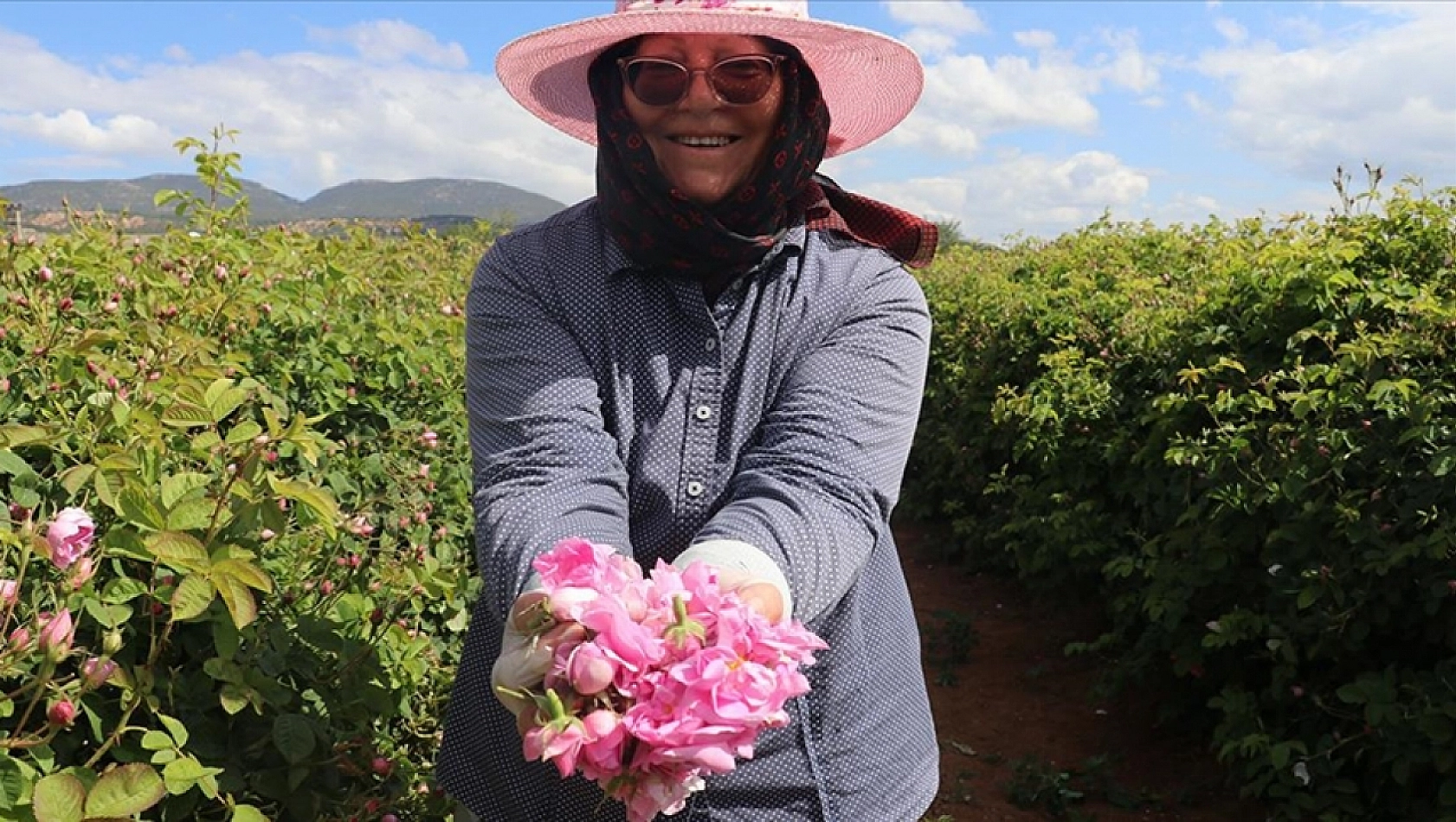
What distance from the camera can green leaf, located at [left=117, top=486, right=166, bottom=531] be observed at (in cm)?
157

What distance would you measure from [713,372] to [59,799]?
913 millimetres

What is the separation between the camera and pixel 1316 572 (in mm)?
3025

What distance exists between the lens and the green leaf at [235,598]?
5.22ft

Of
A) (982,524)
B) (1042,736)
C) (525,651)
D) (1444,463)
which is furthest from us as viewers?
(982,524)

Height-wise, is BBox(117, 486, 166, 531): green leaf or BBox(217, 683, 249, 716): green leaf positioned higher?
BBox(117, 486, 166, 531): green leaf

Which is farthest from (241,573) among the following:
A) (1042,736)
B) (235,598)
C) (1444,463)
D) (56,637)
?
(1042,736)

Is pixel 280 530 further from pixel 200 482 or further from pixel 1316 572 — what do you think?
pixel 1316 572

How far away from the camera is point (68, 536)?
1.51m

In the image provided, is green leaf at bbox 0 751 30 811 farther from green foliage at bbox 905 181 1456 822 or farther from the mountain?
the mountain

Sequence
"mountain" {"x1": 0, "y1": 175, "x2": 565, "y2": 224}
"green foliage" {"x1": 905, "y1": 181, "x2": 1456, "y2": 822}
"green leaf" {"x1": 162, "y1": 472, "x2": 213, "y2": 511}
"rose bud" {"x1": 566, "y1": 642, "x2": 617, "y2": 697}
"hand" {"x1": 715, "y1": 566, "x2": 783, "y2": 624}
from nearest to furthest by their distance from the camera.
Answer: "rose bud" {"x1": 566, "y1": 642, "x2": 617, "y2": 697}, "hand" {"x1": 715, "y1": 566, "x2": 783, "y2": 624}, "green leaf" {"x1": 162, "y1": 472, "x2": 213, "y2": 511}, "green foliage" {"x1": 905, "y1": 181, "x2": 1456, "y2": 822}, "mountain" {"x1": 0, "y1": 175, "x2": 565, "y2": 224}

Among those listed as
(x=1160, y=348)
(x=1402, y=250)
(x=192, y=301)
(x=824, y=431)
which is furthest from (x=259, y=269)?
(x=1402, y=250)

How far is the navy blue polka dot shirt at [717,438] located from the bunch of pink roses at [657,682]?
0.87ft

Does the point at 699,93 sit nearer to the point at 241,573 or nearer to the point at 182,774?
the point at 241,573

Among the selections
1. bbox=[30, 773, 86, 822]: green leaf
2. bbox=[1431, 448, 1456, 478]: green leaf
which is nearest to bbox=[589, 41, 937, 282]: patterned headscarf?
bbox=[30, 773, 86, 822]: green leaf
